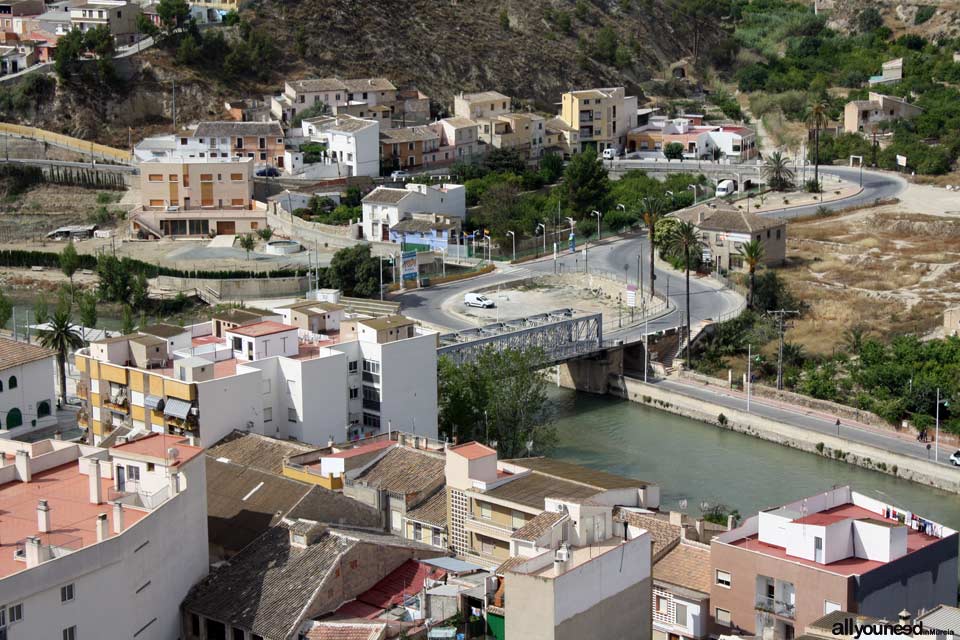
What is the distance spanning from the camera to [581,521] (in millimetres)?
23828

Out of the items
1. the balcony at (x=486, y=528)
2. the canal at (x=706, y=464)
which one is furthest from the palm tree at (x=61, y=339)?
the balcony at (x=486, y=528)

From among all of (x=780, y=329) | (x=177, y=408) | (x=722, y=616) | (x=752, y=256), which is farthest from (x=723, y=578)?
(x=752, y=256)

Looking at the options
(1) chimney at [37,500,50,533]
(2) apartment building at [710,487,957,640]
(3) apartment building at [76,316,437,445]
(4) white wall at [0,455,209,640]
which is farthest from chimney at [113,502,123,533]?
(3) apartment building at [76,316,437,445]

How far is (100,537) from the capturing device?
23906 mm

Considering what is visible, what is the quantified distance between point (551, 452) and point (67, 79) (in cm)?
4039

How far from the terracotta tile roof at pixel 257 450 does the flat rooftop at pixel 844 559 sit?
1033 centimetres

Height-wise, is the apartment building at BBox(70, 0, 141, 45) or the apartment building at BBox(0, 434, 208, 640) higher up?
the apartment building at BBox(70, 0, 141, 45)

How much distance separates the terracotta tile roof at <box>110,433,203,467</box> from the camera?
26.2m

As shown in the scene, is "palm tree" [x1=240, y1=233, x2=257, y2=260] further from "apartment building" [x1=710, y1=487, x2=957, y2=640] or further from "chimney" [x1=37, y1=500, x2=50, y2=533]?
"apartment building" [x1=710, y1=487, x2=957, y2=640]

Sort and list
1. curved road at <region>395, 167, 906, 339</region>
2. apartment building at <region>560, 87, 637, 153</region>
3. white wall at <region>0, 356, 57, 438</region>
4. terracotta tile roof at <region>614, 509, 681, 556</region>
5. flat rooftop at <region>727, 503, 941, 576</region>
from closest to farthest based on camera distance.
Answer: flat rooftop at <region>727, 503, 941, 576</region> < terracotta tile roof at <region>614, 509, 681, 556</region> < white wall at <region>0, 356, 57, 438</region> < curved road at <region>395, 167, 906, 339</region> < apartment building at <region>560, 87, 637, 153</region>

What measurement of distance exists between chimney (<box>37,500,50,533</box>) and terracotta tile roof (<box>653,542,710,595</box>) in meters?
9.32

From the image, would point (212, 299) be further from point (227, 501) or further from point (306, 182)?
point (227, 501)

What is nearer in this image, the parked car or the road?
the road

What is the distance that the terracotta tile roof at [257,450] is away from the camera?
108ft
